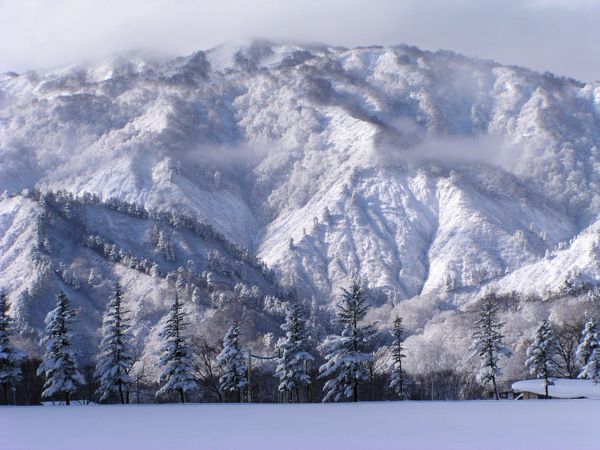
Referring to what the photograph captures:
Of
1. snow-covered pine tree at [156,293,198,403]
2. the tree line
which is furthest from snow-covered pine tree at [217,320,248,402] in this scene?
snow-covered pine tree at [156,293,198,403]

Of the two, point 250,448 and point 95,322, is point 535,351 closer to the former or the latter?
point 250,448

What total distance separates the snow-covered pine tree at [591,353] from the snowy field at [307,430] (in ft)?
123

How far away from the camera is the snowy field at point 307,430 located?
28516mm

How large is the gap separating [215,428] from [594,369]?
189 ft

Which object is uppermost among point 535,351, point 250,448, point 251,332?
point 251,332

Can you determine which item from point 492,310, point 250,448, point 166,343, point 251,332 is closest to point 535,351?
point 492,310

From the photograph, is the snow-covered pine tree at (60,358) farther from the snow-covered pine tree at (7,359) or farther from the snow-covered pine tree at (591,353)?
the snow-covered pine tree at (591,353)

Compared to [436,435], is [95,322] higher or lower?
higher

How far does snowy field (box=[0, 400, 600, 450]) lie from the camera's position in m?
28.5

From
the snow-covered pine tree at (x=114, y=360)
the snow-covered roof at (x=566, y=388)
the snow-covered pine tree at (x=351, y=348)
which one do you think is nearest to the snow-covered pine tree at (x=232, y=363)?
the snow-covered pine tree at (x=114, y=360)

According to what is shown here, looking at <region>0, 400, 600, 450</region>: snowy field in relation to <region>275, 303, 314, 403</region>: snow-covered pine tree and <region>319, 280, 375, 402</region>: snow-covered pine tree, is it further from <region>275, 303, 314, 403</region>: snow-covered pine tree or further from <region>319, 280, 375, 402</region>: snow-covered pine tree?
<region>275, 303, 314, 403</region>: snow-covered pine tree

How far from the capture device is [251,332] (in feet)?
629

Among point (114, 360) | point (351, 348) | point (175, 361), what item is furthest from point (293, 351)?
point (114, 360)

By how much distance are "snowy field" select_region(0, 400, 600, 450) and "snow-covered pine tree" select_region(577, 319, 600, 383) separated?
37.5 meters
